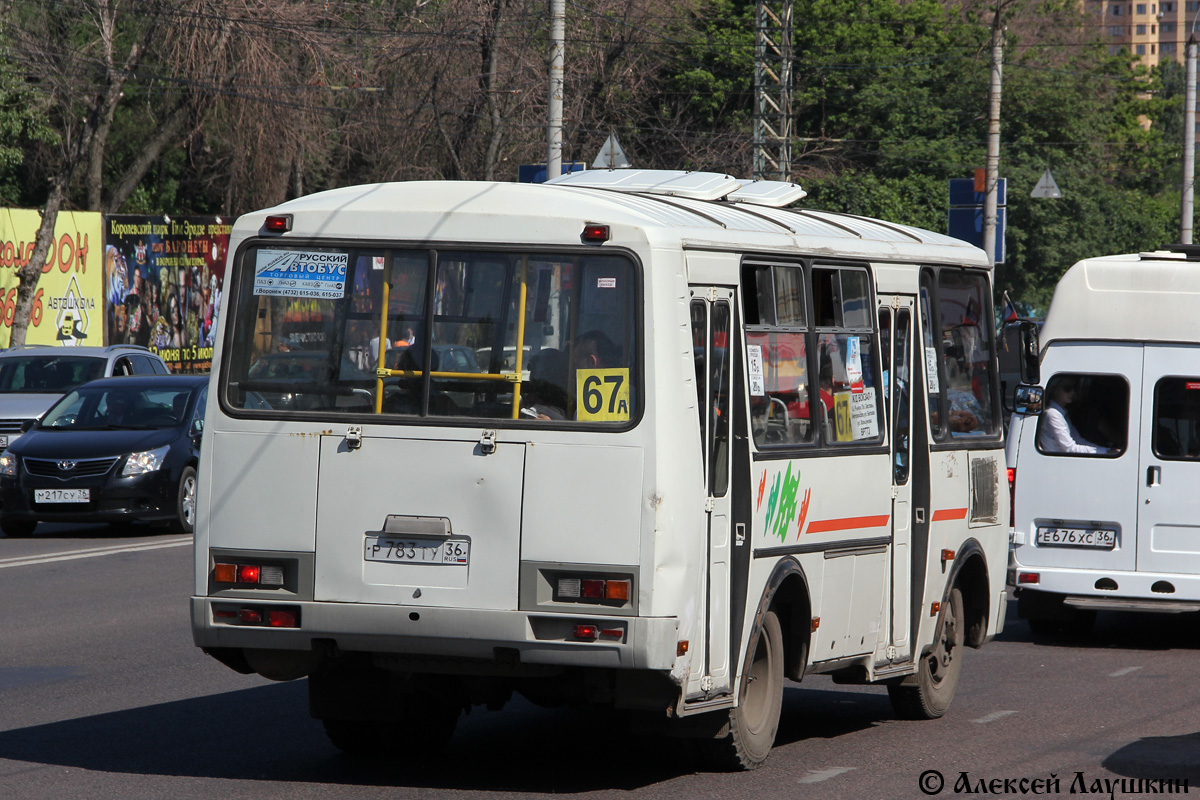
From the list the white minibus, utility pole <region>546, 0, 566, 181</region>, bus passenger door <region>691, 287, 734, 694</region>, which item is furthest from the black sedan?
bus passenger door <region>691, 287, 734, 694</region>

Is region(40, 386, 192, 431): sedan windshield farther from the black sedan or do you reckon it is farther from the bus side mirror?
the bus side mirror

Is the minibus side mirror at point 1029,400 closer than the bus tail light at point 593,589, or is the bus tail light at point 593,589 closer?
the bus tail light at point 593,589

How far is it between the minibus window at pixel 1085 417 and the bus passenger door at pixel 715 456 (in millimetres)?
5914

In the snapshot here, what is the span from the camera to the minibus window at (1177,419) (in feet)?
38.9

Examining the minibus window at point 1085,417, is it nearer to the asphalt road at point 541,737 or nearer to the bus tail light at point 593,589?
the asphalt road at point 541,737

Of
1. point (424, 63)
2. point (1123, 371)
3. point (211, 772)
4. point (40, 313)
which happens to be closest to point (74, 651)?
point (211, 772)

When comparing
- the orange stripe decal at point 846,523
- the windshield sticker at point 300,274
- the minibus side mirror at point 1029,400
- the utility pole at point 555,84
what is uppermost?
the utility pole at point 555,84

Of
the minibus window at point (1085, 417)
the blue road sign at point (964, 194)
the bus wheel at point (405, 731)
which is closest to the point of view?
the bus wheel at point (405, 731)

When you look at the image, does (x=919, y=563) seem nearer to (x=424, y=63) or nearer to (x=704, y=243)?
(x=704, y=243)

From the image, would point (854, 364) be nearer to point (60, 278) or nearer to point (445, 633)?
point (445, 633)

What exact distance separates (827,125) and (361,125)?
18.0 metres

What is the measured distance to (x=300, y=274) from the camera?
6.74 m

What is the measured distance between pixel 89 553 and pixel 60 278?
766 inches

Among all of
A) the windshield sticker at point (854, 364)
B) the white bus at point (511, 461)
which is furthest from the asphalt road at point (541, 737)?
the windshield sticker at point (854, 364)
